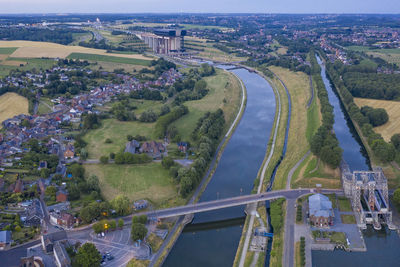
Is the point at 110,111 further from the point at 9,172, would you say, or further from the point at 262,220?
the point at 262,220

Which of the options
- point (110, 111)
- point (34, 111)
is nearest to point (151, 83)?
point (110, 111)

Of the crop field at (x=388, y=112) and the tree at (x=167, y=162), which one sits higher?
the crop field at (x=388, y=112)

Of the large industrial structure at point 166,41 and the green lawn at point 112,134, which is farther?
the large industrial structure at point 166,41

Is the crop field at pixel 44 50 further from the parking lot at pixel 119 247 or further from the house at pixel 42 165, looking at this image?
the parking lot at pixel 119 247

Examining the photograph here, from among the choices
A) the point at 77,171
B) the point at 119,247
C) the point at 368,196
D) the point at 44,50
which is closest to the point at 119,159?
the point at 77,171

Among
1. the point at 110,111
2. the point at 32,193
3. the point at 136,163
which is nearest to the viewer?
the point at 32,193

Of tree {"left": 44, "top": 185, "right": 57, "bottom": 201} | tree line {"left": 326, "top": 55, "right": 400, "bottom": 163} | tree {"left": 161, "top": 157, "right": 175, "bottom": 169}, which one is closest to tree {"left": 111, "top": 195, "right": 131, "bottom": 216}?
tree {"left": 44, "top": 185, "right": 57, "bottom": 201}

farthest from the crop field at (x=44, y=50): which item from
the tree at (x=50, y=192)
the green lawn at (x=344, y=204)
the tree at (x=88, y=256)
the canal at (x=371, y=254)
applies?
the canal at (x=371, y=254)

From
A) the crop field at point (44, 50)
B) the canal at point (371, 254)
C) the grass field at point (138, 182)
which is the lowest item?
the canal at point (371, 254)
